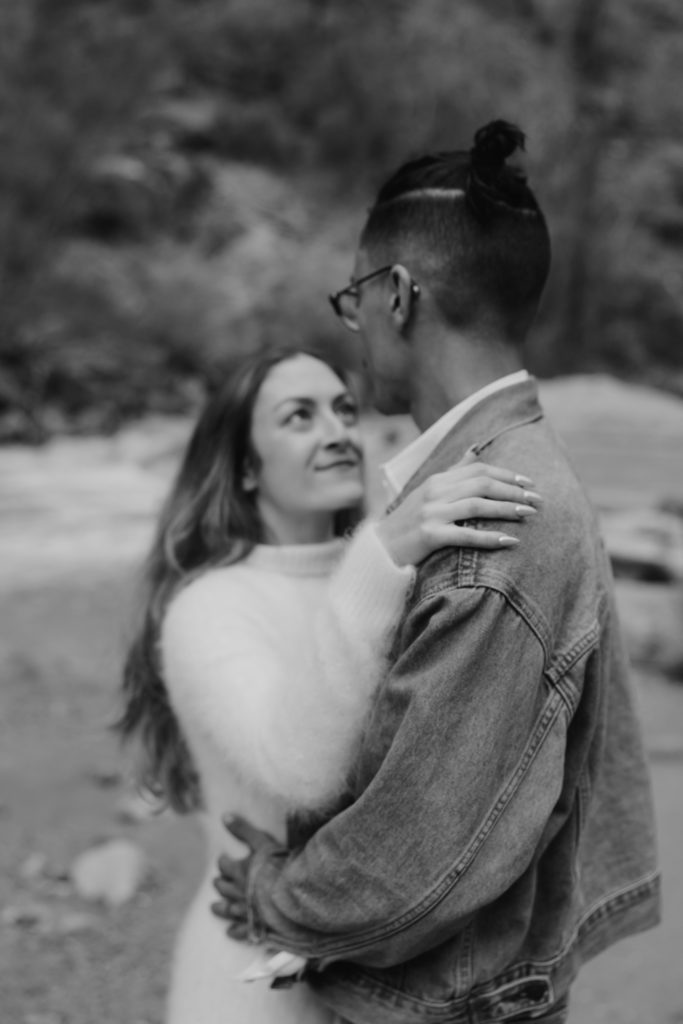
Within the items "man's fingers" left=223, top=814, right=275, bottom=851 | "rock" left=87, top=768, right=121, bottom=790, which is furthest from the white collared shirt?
"rock" left=87, top=768, right=121, bottom=790

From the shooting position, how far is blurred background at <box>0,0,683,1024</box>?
149 inches

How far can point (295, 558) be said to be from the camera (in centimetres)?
214

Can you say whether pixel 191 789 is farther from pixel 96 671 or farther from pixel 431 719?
→ pixel 96 671

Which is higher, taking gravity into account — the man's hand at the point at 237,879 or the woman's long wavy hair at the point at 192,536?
the woman's long wavy hair at the point at 192,536

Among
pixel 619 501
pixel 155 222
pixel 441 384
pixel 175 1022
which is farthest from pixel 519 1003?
pixel 155 222

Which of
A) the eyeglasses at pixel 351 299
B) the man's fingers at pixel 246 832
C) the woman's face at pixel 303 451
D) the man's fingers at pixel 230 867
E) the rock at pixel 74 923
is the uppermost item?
the eyeglasses at pixel 351 299

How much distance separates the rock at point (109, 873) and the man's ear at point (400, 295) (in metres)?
2.68

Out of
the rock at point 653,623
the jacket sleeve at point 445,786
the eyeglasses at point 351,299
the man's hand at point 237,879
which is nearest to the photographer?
the jacket sleeve at point 445,786

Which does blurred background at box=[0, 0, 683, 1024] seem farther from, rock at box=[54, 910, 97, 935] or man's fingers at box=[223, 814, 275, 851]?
man's fingers at box=[223, 814, 275, 851]

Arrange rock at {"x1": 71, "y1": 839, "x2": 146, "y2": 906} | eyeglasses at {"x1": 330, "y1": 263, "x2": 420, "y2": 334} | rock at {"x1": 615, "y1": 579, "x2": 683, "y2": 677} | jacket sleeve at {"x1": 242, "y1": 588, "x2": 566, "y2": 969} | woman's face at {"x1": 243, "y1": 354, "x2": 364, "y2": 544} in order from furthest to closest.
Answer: rock at {"x1": 615, "y1": 579, "x2": 683, "y2": 677} < rock at {"x1": 71, "y1": 839, "x2": 146, "y2": 906} < woman's face at {"x1": 243, "y1": 354, "x2": 364, "y2": 544} < eyeglasses at {"x1": 330, "y1": 263, "x2": 420, "y2": 334} < jacket sleeve at {"x1": 242, "y1": 588, "x2": 566, "y2": 969}

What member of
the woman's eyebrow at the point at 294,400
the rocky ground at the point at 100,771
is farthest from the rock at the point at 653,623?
the woman's eyebrow at the point at 294,400

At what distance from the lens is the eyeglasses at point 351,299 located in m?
1.56

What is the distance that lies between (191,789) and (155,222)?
766 inches

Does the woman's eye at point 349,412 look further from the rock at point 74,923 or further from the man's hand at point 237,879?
the rock at point 74,923
